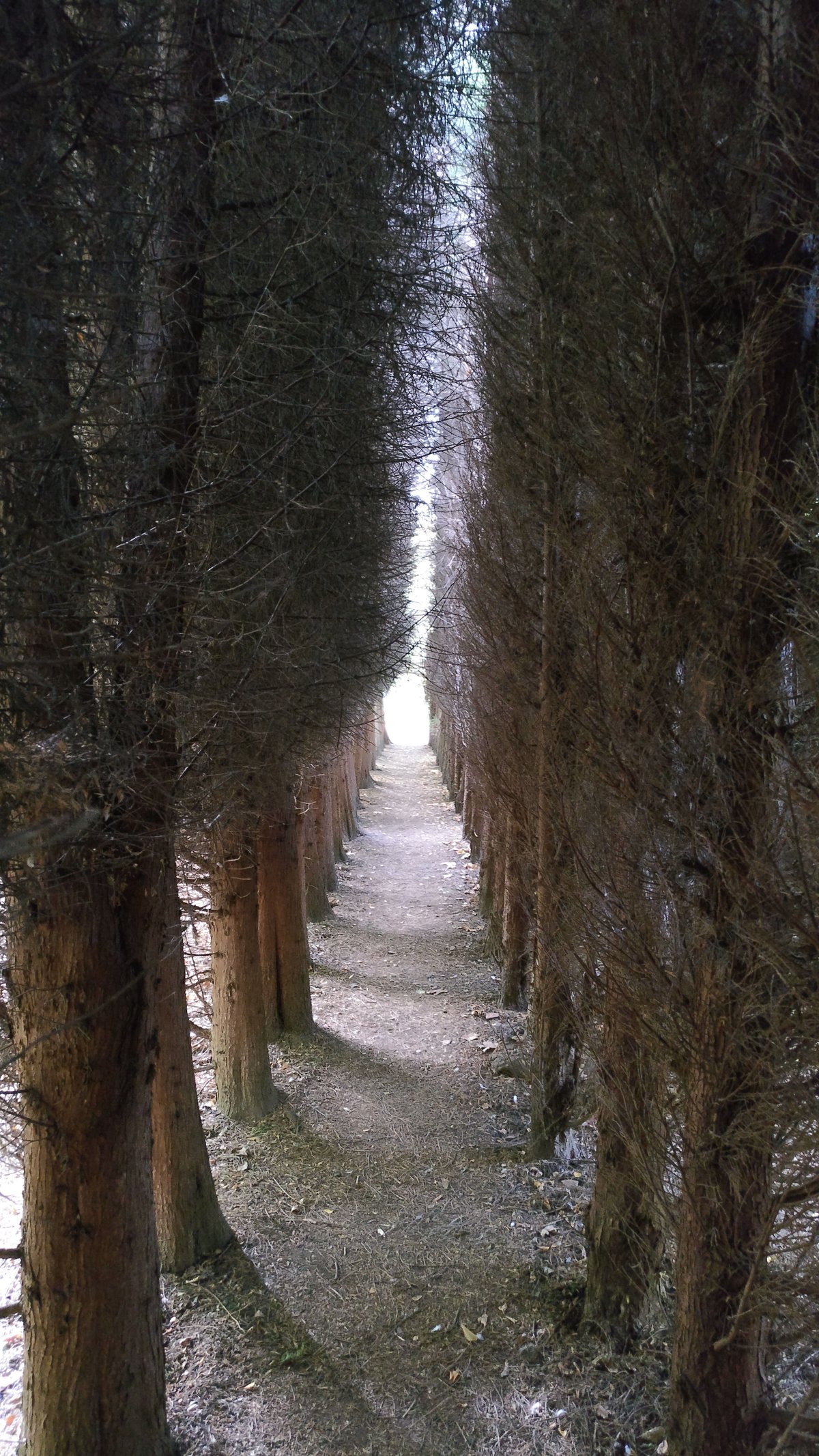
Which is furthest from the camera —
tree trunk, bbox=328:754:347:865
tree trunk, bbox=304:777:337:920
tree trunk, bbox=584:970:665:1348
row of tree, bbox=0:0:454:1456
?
tree trunk, bbox=328:754:347:865

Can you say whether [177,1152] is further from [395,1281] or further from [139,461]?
[139,461]

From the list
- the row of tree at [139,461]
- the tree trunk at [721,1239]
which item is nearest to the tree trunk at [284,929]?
the row of tree at [139,461]

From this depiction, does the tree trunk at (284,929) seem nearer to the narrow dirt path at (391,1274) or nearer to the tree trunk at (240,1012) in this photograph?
the narrow dirt path at (391,1274)

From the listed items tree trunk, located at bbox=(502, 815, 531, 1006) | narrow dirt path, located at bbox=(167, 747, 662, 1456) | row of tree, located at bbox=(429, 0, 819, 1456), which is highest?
row of tree, located at bbox=(429, 0, 819, 1456)

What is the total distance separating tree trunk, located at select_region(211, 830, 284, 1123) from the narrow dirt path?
255 mm

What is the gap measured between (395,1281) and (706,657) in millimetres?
4389

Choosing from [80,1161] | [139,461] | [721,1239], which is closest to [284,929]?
[80,1161]

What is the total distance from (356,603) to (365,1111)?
4.41 metres

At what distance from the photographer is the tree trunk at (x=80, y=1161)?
3396 millimetres

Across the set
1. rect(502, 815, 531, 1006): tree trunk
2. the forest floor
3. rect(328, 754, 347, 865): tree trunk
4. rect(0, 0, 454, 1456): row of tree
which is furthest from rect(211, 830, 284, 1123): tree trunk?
rect(328, 754, 347, 865): tree trunk

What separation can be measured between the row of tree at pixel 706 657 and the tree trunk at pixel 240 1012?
351cm

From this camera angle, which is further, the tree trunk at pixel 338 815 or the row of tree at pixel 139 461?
the tree trunk at pixel 338 815

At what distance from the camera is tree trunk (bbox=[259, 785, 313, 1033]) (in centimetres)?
825

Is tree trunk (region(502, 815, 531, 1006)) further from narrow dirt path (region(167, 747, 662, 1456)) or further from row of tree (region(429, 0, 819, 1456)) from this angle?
row of tree (region(429, 0, 819, 1456))
